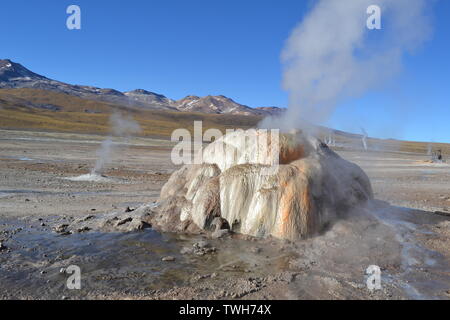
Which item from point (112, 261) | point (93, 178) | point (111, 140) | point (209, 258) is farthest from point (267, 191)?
point (111, 140)

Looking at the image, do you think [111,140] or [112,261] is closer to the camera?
[112,261]

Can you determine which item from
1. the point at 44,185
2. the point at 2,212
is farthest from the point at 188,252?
the point at 44,185

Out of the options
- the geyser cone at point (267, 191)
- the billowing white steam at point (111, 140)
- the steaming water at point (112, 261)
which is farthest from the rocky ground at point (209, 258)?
the billowing white steam at point (111, 140)

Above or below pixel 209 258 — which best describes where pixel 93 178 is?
above

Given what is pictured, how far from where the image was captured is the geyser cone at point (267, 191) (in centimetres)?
801

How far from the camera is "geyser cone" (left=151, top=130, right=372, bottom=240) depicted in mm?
8008

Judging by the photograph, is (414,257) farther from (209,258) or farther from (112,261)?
(112,261)

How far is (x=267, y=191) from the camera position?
26.8 ft

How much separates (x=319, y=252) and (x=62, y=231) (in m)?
6.16

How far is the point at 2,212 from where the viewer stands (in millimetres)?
10250

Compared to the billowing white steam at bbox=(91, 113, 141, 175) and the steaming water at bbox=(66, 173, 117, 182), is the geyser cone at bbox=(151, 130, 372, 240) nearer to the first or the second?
the steaming water at bbox=(66, 173, 117, 182)

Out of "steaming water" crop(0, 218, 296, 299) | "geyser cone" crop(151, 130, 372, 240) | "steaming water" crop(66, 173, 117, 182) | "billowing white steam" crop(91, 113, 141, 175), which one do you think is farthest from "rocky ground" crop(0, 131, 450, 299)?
"billowing white steam" crop(91, 113, 141, 175)

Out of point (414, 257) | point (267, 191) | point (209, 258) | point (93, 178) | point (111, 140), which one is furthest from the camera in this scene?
point (111, 140)
